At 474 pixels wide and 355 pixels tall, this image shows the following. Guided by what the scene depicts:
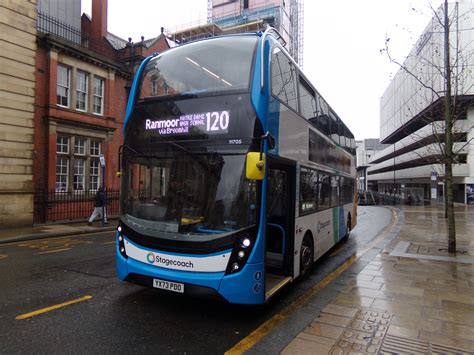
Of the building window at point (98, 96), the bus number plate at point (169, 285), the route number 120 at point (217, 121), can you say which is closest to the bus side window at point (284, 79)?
the route number 120 at point (217, 121)

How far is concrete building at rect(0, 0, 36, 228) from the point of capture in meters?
13.7

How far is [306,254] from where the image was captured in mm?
6828

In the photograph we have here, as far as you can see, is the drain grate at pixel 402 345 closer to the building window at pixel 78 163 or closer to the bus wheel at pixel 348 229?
the bus wheel at pixel 348 229

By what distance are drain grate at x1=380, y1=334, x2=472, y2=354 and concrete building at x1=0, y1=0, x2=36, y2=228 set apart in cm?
1429

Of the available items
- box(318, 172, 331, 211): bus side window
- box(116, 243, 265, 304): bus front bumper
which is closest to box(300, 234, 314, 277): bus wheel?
box(318, 172, 331, 211): bus side window

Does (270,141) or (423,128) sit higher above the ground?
(423,128)

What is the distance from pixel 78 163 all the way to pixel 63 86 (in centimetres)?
391

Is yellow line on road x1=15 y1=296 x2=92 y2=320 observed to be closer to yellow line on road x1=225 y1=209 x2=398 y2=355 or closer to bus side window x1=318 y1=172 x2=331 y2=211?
yellow line on road x1=225 y1=209 x2=398 y2=355

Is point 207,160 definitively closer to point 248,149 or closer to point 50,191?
point 248,149

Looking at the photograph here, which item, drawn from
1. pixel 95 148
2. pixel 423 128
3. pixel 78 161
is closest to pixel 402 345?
pixel 78 161

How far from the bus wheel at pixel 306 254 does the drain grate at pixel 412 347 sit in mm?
2385

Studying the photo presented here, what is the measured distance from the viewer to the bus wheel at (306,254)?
21.4 ft

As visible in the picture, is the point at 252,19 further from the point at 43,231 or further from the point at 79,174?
the point at 43,231

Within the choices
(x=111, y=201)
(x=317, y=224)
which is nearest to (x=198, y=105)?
(x=317, y=224)
